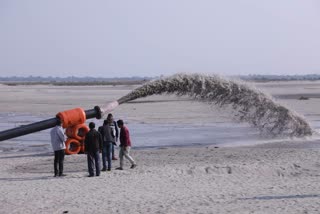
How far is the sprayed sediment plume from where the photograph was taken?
794 inches

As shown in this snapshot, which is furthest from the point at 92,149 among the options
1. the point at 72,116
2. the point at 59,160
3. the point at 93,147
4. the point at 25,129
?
the point at 25,129

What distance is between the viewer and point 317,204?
34.1 feet

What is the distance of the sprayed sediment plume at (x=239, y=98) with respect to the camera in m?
20.2

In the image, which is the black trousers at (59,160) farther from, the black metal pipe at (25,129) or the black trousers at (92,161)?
the black metal pipe at (25,129)

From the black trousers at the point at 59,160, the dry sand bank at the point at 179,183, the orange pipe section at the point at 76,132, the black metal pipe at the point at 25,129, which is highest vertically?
the black metal pipe at the point at 25,129

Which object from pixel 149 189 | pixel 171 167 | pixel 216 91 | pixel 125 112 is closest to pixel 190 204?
pixel 149 189

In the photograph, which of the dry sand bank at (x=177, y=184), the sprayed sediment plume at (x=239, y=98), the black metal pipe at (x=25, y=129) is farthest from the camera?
the sprayed sediment plume at (x=239, y=98)

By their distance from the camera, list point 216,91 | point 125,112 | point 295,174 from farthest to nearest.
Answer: point 125,112, point 216,91, point 295,174

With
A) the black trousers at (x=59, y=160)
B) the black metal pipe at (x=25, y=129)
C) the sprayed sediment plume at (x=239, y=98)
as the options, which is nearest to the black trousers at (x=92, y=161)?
the black trousers at (x=59, y=160)

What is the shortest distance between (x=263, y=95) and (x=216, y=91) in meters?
1.85

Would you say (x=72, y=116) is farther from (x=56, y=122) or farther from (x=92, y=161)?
(x=92, y=161)

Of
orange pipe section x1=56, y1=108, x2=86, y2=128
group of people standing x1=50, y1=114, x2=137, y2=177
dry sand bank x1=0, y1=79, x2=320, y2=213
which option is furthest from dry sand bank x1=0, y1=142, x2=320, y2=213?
orange pipe section x1=56, y1=108, x2=86, y2=128

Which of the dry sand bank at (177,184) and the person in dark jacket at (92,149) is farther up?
the person in dark jacket at (92,149)

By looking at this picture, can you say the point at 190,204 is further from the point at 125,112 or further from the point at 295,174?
the point at 125,112
